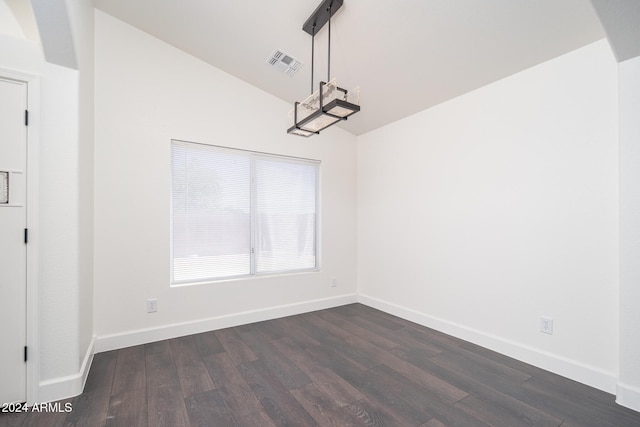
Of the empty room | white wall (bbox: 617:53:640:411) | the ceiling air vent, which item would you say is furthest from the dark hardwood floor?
the ceiling air vent

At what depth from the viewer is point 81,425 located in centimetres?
174

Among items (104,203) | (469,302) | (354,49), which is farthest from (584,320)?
(104,203)

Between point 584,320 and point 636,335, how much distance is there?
33 cm

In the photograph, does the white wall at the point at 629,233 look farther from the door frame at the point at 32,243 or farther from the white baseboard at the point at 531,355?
the door frame at the point at 32,243

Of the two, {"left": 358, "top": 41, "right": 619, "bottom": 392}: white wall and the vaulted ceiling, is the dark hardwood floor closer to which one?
{"left": 358, "top": 41, "right": 619, "bottom": 392}: white wall

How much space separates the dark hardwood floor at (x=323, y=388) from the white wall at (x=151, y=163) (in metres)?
0.37

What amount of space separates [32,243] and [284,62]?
2.69 metres

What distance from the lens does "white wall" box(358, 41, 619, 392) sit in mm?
2199

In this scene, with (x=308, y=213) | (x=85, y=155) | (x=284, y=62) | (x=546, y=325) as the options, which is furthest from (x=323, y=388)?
(x=284, y=62)

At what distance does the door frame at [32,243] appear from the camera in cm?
192

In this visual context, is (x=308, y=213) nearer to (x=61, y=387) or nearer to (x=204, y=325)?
(x=204, y=325)

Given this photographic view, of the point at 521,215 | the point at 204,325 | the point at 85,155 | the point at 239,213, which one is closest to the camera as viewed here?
the point at 85,155

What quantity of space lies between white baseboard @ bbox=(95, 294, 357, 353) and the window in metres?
0.48

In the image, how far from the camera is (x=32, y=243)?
1928 millimetres
